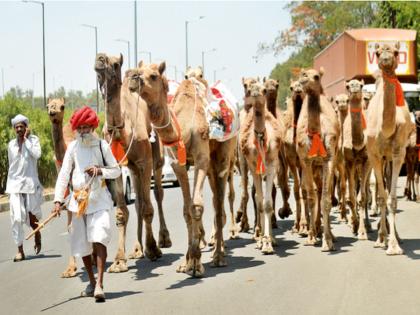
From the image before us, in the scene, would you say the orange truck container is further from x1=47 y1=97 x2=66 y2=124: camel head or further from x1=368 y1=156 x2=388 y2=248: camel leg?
x1=47 y1=97 x2=66 y2=124: camel head

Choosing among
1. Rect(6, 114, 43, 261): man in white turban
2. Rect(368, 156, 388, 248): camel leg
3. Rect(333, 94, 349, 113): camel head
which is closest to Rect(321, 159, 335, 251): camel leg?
Rect(368, 156, 388, 248): camel leg

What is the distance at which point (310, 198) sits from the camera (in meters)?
14.8

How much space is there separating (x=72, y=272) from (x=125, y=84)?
9.85 ft

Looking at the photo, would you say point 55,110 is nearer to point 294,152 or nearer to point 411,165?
point 294,152

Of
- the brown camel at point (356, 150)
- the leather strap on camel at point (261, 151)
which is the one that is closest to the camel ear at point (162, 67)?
the leather strap on camel at point (261, 151)

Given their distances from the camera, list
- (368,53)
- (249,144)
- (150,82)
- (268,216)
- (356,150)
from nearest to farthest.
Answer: (150,82) → (268,216) → (249,144) → (356,150) → (368,53)

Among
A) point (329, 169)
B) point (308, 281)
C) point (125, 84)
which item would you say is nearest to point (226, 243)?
point (329, 169)

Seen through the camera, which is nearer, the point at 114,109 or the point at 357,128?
the point at 114,109

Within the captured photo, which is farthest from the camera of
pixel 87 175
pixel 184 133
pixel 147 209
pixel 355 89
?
pixel 355 89

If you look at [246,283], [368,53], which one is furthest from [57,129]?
[368,53]

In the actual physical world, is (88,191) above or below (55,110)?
below

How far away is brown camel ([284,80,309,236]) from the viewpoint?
15938 millimetres

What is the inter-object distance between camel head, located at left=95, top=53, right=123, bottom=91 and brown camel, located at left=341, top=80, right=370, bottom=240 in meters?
4.74

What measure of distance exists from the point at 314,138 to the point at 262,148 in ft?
2.95
